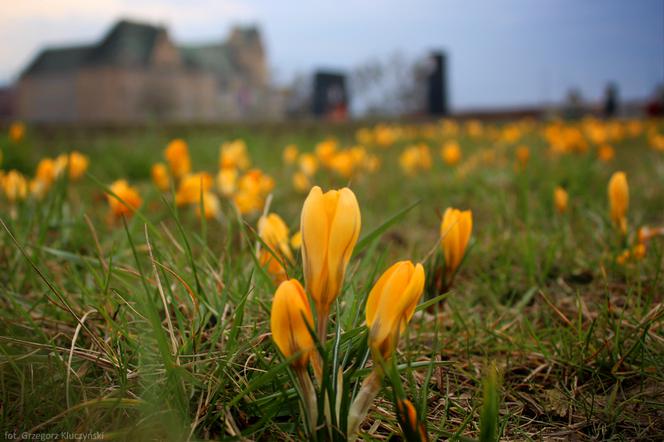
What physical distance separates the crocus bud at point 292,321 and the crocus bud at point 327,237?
0.05 m

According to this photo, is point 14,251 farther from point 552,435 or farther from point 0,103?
point 0,103

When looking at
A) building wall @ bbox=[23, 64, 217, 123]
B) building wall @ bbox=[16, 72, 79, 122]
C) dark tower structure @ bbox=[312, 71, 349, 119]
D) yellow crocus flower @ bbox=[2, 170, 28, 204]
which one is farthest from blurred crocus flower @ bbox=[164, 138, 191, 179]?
building wall @ bbox=[16, 72, 79, 122]

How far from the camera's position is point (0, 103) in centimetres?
5144

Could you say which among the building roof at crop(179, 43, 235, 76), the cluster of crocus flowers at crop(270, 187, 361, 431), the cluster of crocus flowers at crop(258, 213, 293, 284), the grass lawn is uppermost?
the building roof at crop(179, 43, 235, 76)

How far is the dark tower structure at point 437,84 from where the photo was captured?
17922 millimetres

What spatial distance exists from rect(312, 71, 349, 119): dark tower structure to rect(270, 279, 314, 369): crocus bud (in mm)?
17674

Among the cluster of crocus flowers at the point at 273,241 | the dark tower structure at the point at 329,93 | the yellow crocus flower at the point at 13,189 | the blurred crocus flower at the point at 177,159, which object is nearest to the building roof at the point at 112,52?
the dark tower structure at the point at 329,93

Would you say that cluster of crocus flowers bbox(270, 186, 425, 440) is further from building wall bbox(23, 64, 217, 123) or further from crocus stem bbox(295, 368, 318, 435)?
building wall bbox(23, 64, 217, 123)

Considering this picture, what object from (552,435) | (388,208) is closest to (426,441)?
(552,435)

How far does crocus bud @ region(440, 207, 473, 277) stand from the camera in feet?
3.61

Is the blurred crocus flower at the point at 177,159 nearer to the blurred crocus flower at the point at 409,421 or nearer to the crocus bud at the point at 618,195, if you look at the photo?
the crocus bud at the point at 618,195

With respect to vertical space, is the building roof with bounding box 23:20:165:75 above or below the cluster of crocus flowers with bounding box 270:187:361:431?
above

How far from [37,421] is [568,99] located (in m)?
20.0

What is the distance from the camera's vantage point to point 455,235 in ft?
3.67
